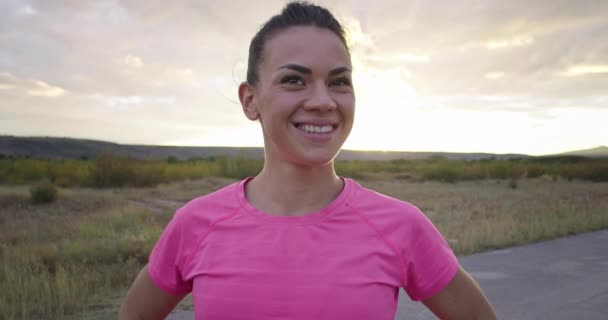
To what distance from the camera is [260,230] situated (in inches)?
64.5

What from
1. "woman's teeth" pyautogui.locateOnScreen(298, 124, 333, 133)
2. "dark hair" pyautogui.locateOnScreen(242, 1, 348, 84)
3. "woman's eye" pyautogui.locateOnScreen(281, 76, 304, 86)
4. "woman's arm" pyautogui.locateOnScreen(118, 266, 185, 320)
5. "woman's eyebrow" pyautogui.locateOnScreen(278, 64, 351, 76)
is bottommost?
"woman's arm" pyautogui.locateOnScreen(118, 266, 185, 320)

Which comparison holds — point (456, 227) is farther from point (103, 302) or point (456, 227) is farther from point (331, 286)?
point (331, 286)

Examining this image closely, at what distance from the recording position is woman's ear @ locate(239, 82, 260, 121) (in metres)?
1.87

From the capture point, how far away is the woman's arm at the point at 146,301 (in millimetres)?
1835

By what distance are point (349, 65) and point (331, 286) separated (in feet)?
2.35

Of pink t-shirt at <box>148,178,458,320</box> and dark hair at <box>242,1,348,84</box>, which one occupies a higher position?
dark hair at <box>242,1,348,84</box>

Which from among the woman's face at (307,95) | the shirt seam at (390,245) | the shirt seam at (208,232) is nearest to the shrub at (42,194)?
the shirt seam at (208,232)

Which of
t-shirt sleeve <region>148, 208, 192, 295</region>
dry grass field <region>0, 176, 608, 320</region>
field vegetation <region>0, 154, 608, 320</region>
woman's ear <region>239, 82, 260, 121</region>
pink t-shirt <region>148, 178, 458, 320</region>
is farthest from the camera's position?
field vegetation <region>0, 154, 608, 320</region>

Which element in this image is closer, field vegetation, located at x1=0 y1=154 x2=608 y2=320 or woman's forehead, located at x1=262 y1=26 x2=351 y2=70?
woman's forehead, located at x1=262 y1=26 x2=351 y2=70

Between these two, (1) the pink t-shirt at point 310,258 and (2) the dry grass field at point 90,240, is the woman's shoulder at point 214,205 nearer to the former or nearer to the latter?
(1) the pink t-shirt at point 310,258

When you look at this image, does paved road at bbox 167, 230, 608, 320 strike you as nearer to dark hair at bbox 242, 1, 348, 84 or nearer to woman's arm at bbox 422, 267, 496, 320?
woman's arm at bbox 422, 267, 496, 320

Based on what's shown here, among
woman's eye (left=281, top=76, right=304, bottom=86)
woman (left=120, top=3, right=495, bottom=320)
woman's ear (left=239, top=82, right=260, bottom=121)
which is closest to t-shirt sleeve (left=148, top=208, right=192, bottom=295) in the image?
woman (left=120, top=3, right=495, bottom=320)

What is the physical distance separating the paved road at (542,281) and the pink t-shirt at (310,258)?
258 cm

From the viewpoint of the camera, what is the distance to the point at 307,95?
167 centimetres
